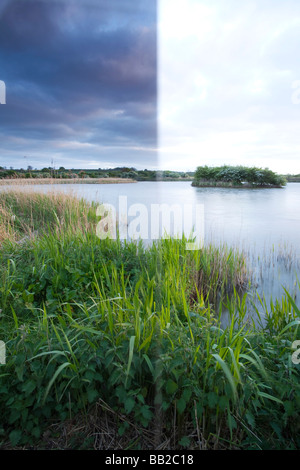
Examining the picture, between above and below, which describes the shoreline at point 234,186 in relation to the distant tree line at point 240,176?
below

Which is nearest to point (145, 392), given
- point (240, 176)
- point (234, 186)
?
point (240, 176)

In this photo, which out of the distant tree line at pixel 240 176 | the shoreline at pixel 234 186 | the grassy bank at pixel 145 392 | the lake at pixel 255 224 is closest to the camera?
the grassy bank at pixel 145 392

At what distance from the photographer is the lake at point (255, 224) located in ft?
16.8

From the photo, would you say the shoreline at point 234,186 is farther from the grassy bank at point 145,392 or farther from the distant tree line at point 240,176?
the grassy bank at point 145,392

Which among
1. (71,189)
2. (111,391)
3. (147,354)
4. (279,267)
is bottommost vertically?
(279,267)

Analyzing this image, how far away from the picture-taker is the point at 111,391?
150cm

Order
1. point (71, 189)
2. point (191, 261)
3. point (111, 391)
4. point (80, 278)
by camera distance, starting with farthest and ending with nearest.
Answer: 1. point (71, 189)
2. point (191, 261)
3. point (80, 278)
4. point (111, 391)

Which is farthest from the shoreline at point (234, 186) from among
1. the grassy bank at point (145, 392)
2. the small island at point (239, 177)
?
the grassy bank at point (145, 392)

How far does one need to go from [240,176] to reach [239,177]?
0.11 metres

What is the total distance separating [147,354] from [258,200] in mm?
14358

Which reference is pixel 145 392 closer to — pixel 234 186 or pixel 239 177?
pixel 239 177

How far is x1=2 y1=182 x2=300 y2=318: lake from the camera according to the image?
5.11 meters
